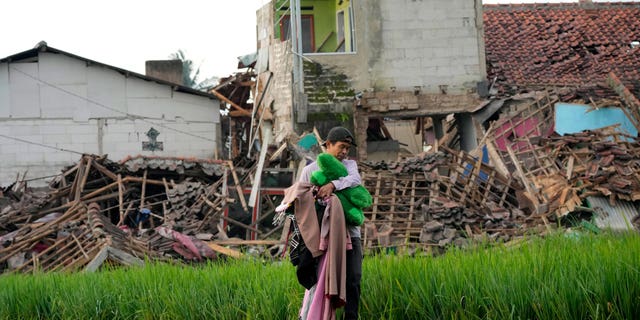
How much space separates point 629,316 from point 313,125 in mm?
17136

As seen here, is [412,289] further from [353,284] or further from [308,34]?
[308,34]

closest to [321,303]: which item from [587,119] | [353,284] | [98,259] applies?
[353,284]

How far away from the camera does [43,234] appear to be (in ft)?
56.0

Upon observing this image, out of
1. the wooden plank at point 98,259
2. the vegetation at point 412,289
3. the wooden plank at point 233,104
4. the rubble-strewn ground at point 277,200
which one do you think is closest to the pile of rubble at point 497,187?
the rubble-strewn ground at point 277,200

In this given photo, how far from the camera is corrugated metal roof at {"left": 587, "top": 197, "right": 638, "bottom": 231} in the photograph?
16.4 m

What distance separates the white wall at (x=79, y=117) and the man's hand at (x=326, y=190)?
19141 mm

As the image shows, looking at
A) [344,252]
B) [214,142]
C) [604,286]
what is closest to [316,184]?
Result: [344,252]

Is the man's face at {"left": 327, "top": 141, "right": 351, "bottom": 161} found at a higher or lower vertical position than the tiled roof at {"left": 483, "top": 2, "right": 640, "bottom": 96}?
lower

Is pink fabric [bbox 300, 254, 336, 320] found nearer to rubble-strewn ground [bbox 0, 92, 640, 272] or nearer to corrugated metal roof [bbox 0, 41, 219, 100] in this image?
rubble-strewn ground [bbox 0, 92, 640, 272]

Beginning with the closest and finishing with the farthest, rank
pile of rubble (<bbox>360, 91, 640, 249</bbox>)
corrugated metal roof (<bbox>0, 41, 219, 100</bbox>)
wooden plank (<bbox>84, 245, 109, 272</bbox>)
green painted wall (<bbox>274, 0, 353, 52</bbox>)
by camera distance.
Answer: wooden plank (<bbox>84, 245, 109, 272</bbox>)
pile of rubble (<bbox>360, 91, 640, 249</bbox>)
corrugated metal roof (<bbox>0, 41, 219, 100</bbox>)
green painted wall (<bbox>274, 0, 353, 52</bbox>)

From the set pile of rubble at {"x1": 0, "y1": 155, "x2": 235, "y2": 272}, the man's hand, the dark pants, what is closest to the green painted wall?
pile of rubble at {"x1": 0, "y1": 155, "x2": 235, "y2": 272}

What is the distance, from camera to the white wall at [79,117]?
86.0 ft

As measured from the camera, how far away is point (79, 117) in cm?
2661

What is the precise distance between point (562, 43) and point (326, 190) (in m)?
20.2
